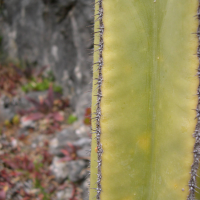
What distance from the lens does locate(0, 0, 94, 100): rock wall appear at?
273 centimetres

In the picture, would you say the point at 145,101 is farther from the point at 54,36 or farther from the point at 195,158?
the point at 54,36

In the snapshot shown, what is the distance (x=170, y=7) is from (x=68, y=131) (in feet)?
6.67

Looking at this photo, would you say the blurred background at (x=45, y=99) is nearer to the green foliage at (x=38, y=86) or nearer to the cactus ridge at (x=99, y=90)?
the green foliage at (x=38, y=86)

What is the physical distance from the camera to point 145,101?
810mm

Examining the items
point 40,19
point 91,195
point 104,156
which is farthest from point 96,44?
point 40,19

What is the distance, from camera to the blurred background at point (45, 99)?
2.18 meters

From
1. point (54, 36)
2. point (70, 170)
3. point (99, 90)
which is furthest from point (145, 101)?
point (54, 36)

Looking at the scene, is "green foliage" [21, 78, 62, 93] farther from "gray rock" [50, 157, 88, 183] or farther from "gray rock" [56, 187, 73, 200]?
"gray rock" [56, 187, 73, 200]

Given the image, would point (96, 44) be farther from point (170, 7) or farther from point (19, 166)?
point (19, 166)

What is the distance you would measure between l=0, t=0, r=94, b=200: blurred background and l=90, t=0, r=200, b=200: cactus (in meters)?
1.29

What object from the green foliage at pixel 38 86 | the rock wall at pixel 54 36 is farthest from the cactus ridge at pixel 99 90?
the green foliage at pixel 38 86

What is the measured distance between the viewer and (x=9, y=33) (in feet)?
12.9

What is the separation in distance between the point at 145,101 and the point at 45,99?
2.33 metres

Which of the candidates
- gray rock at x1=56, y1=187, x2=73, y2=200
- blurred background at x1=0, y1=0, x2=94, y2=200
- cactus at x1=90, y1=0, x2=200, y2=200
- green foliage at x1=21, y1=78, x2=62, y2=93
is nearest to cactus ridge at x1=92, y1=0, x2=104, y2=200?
cactus at x1=90, y1=0, x2=200, y2=200
